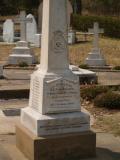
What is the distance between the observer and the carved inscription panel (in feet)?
21.5

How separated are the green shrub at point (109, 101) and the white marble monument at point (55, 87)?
3.55 m

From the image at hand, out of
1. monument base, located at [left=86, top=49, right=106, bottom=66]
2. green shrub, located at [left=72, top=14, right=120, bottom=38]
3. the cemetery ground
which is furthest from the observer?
green shrub, located at [left=72, top=14, right=120, bottom=38]

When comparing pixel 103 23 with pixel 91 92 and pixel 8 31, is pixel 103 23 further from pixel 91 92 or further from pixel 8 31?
pixel 91 92

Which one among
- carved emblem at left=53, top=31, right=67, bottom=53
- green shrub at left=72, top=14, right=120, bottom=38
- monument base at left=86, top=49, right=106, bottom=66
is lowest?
monument base at left=86, top=49, right=106, bottom=66

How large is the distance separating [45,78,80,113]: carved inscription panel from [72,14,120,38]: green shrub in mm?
24987

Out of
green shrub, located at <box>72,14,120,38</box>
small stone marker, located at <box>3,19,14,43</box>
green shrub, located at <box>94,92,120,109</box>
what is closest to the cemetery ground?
green shrub, located at <box>94,92,120,109</box>

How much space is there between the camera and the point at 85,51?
23.9 metres

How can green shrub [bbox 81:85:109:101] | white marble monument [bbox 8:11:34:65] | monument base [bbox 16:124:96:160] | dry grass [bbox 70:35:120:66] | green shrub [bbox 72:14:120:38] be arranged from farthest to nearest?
green shrub [bbox 72:14:120:38] < dry grass [bbox 70:35:120:66] < white marble monument [bbox 8:11:34:65] < green shrub [bbox 81:85:109:101] < monument base [bbox 16:124:96:160]

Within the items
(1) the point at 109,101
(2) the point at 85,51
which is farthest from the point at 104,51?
(1) the point at 109,101

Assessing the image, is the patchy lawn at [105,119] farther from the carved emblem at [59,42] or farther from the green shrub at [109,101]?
the carved emblem at [59,42]

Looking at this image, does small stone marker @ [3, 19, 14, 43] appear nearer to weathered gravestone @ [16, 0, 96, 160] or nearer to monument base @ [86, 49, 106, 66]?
monument base @ [86, 49, 106, 66]

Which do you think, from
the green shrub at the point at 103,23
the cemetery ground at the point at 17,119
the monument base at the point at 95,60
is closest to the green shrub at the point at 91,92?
the cemetery ground at the point at 17,119

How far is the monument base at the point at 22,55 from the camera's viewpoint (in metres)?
18.8

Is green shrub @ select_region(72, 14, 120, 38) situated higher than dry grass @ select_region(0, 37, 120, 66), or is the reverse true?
green shrub @ select_region(72, 14, 120, 38)
